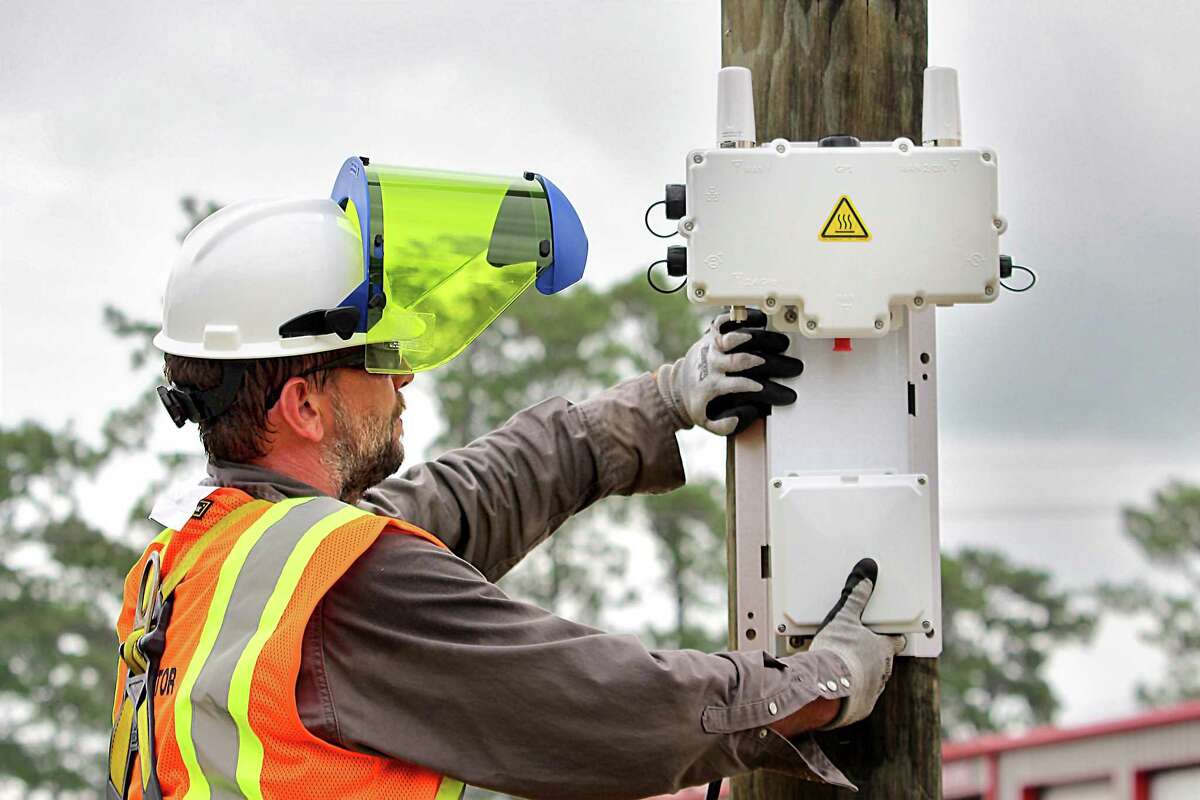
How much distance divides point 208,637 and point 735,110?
1.16 m

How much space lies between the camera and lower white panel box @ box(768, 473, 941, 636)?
2.43m

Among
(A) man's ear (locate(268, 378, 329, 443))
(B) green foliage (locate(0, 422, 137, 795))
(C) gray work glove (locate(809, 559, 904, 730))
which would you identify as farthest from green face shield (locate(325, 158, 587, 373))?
(B) green foliage (locate(0, 422, 137, 795))

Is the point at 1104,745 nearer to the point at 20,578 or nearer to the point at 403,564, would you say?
the point at 403,564

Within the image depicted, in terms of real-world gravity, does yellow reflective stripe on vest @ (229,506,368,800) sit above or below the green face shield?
below

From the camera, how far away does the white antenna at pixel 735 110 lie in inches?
95.3

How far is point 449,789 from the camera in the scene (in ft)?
7.27

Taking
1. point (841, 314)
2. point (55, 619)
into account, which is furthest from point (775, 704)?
point (55, 619)

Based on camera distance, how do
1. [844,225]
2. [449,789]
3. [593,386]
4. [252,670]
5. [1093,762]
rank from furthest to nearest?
[593,386]
[1093,762]
[844,225]
[449,789]
[252,670]

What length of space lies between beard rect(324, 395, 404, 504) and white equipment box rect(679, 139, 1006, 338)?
0.56 meters

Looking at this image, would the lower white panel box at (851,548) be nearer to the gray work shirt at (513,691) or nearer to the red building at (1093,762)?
the gray work shirt at (513,691)

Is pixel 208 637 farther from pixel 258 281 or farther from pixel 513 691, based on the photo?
pixel 258 281

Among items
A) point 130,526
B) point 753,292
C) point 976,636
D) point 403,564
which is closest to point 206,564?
point 403,564

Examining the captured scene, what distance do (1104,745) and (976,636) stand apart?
13.4m

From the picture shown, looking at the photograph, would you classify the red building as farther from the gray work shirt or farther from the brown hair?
the brown hair
